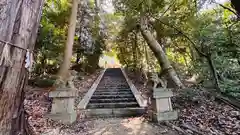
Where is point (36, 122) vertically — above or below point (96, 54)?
below

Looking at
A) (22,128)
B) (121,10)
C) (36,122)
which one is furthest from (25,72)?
(121,10)

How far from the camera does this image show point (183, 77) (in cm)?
798

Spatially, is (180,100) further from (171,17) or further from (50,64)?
(50,64)

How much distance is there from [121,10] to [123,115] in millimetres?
4931

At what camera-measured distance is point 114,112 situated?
16.8ft

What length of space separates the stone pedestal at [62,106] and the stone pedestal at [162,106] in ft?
6.33

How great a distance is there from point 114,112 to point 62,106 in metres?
1.55

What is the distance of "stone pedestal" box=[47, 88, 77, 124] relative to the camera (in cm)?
408

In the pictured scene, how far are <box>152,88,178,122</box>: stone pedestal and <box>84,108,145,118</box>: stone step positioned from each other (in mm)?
970

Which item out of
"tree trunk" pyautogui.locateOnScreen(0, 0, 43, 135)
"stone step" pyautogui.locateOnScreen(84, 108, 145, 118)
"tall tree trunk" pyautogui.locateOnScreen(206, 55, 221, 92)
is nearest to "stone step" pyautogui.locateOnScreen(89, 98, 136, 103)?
"stone step" pyautogui.locateOnScreen(84, 108, 145, 118)

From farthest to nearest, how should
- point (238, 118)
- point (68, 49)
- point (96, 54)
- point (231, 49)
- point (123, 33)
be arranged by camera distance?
point (96, 54) < point (123, 33) < point (68, 49) < point (231, 49) < point (238, 118)

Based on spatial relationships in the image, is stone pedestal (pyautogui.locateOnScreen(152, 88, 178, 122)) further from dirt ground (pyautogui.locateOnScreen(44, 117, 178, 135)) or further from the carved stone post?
the carved stone post

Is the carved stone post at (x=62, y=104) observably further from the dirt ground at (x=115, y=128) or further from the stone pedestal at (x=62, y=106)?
the dirt ground at (x=115, y=128)

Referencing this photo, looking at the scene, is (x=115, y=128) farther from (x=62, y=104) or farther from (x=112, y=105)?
(x=112, y=105)
